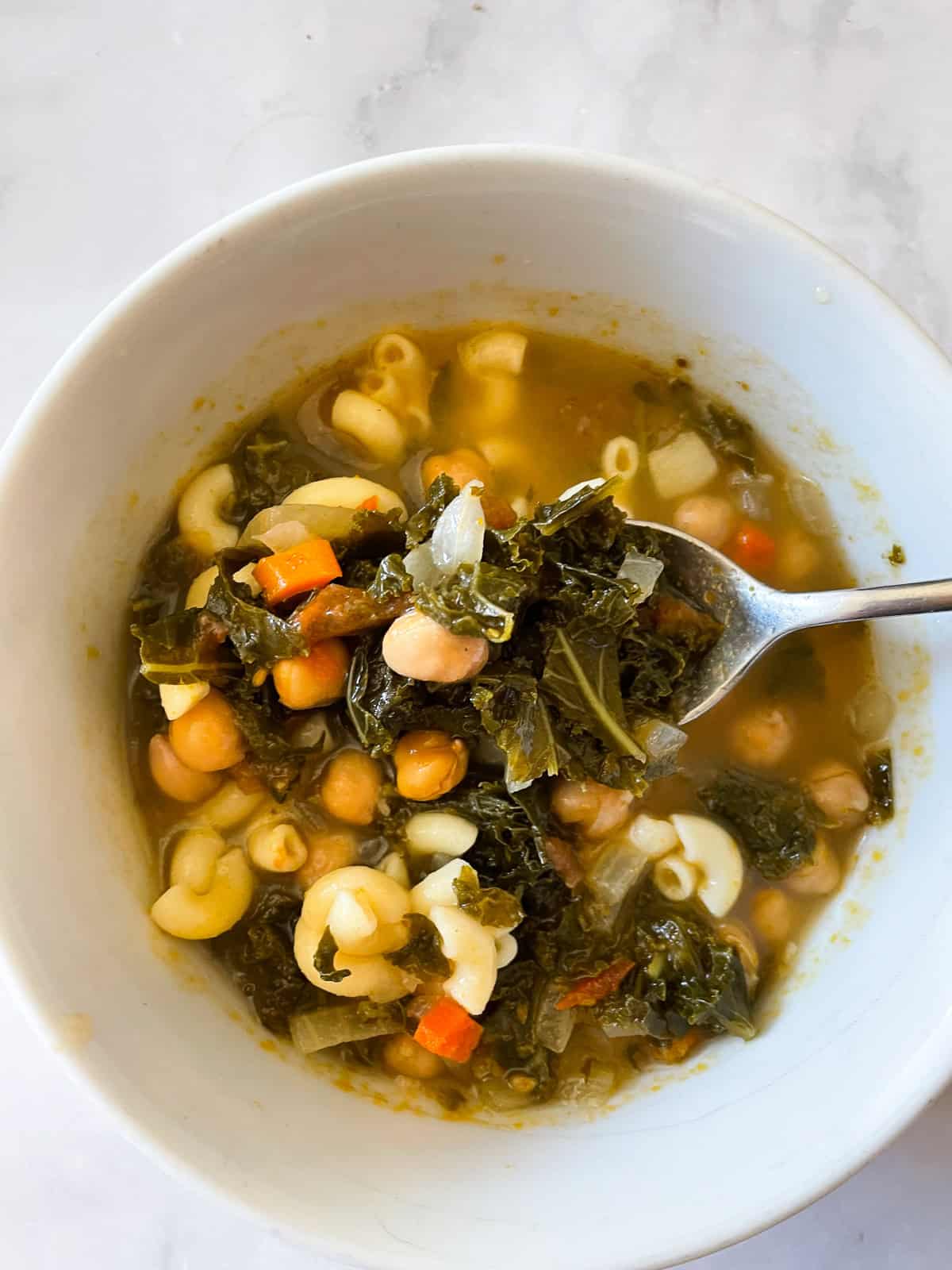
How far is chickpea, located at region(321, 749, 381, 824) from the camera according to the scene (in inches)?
81.6

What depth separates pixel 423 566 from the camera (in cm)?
184

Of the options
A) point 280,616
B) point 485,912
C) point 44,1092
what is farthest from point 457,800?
point 44,1092

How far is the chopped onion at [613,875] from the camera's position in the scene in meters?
2.12

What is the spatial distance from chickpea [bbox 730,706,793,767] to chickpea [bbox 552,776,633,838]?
0.26 metres

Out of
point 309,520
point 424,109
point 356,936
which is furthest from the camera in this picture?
point 424,109

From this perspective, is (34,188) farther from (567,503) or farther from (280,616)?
(567,503)

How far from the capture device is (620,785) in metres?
2.03

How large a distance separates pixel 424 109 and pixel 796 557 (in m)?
1.19

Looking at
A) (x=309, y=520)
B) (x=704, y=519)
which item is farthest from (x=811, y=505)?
(x=309, y=520)

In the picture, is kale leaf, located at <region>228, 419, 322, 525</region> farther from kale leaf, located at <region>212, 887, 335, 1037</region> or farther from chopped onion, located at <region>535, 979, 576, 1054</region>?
chopped onion, located at <region>535, 979, 576, 1054</region>

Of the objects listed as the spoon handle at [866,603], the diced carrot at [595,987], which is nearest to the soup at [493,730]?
the diced carrot at [595,987]

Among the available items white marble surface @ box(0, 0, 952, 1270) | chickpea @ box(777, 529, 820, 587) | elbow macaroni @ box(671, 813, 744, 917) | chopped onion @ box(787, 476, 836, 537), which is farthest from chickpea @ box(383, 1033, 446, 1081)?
white marble surface @ box(0, 0, 952, 1270)

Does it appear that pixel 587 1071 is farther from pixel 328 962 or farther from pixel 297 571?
pixel 297 571

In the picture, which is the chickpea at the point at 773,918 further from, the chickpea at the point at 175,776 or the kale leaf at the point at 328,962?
the chickpea at the point at 175,776
